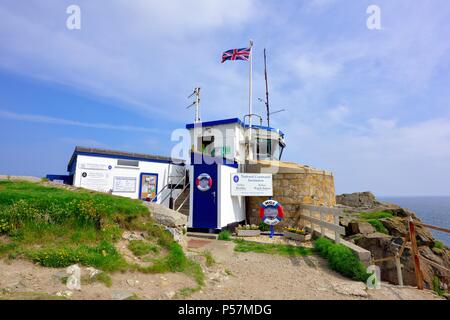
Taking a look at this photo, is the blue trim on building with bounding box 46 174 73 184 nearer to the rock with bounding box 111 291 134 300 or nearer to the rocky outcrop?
the rock with bounding box 111 291 134 300

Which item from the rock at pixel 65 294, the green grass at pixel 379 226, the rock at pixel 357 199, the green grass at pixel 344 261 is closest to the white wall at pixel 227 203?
the green grass at pixel 344 261

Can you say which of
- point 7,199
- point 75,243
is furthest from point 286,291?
point 7,199

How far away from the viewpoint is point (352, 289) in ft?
17.9

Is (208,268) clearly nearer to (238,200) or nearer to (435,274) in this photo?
(238,200)

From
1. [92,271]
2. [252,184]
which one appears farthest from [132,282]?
[252,184]

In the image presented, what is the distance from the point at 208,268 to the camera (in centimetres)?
630

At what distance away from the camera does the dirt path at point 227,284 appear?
4027 mm

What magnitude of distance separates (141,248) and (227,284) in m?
2.15

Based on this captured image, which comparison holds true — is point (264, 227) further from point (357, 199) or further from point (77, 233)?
point (357, 199)

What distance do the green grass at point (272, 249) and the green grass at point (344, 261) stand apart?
2.30 ft

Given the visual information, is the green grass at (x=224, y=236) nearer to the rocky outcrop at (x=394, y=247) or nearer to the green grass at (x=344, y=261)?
the green grass at (x=344, y=261)

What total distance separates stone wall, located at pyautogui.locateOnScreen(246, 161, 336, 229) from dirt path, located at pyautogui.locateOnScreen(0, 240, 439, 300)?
5030 millimetres

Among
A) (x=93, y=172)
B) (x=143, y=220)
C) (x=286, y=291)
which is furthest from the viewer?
(x=93, y=172)
